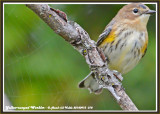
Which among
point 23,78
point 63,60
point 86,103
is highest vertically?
point 63,60

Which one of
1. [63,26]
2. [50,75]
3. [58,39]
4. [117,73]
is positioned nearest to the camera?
[63,26]

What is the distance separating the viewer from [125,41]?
3.72 meters

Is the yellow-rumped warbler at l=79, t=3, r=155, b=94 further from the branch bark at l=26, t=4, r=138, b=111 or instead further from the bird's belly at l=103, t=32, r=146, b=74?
the branch bark at l=26, t=4, r=138, b=111

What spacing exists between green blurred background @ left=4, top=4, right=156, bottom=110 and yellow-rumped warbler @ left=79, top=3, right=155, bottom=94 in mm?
323

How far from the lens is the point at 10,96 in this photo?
434cm

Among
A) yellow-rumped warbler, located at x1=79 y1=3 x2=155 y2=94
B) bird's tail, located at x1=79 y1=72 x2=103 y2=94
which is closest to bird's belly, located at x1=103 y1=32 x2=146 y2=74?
yellow-rumped warbler, located at x1=79 y1=3 x2=155 y2=94

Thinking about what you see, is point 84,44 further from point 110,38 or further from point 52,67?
point 52,67

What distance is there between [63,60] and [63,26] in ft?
4.44

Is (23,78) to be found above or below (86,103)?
above

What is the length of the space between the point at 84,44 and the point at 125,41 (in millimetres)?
778

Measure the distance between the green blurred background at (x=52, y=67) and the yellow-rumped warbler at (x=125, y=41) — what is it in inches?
12.7

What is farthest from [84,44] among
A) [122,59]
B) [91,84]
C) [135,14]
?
[135,14]

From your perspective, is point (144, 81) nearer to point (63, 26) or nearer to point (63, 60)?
point (63, 60)

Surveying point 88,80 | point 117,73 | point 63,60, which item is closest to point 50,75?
point 63,60
